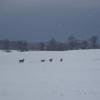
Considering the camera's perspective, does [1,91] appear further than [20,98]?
Yes

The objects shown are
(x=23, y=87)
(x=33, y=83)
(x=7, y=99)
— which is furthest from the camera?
(x=33, y=83)

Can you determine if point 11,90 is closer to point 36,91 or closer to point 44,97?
point 36,91

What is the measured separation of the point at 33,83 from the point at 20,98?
3.20 m

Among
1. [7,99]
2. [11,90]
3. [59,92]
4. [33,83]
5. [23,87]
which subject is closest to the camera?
[7,99]

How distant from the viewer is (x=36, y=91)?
354 inches

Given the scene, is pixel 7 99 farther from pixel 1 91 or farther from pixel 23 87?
pixel 23 87

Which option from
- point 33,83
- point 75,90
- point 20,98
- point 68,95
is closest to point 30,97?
point 20,98

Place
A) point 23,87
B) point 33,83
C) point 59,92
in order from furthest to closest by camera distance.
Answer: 1. point 33,83
2. point 23,87
3. point 59,92

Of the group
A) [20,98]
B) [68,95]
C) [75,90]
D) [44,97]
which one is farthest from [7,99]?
[75,90]

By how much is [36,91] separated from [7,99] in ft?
4.97

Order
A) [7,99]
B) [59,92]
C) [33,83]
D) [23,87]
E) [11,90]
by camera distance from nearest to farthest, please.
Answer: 1. [7,99]
2. [59,92]
3. [11,90]
4. [23,87]
5. [33,83]

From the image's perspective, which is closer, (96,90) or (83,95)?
(83,95)

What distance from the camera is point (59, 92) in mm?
8555

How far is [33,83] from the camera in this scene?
35.9 ft
